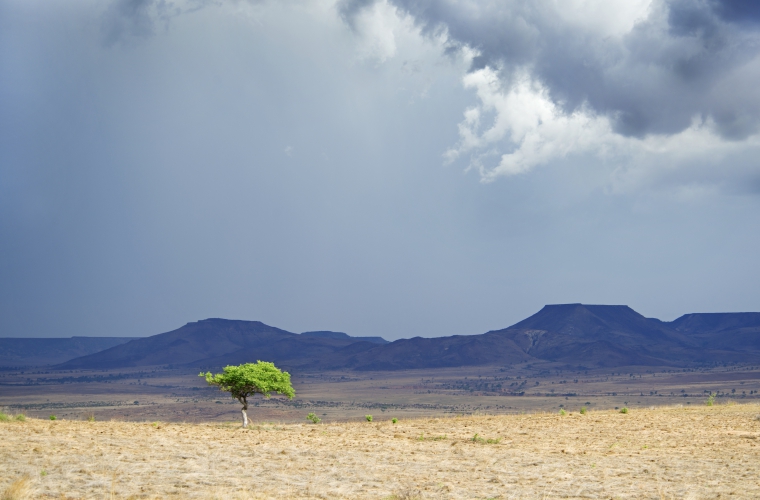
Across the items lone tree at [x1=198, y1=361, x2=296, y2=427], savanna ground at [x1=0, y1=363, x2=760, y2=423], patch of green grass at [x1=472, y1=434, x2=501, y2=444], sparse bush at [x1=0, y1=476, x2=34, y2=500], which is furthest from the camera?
savanna ground at [x1=0, y1=363, x2=760, y2=423]

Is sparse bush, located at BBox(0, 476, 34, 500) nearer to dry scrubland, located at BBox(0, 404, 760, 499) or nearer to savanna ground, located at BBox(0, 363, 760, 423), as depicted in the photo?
dry scrubland, located at BBox(0, 404, 760, 499)

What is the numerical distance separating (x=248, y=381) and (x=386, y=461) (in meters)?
14.2

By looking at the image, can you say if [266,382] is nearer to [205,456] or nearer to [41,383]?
[205,456]

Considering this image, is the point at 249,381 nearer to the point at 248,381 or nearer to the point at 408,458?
the point at 248,381

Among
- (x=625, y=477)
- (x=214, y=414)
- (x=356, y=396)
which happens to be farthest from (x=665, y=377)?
(x=625, y=477)

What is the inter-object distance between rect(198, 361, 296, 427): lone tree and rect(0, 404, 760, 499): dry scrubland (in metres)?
2.42

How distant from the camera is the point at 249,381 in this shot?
3522 centimetres

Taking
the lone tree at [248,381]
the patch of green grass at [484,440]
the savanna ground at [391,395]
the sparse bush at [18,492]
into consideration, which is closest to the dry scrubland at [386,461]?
the sparse bush at [18,492]

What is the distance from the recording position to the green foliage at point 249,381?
116 ft

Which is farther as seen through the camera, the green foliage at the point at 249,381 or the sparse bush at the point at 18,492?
the green foliage at the point at 249,381

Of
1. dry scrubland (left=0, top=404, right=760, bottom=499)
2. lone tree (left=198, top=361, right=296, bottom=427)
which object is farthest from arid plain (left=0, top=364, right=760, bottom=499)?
lone tree (left=198, top=361, right=296, bottom=427)

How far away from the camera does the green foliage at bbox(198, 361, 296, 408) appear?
35.4 meters

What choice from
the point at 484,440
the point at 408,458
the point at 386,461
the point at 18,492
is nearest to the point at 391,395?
the point at 484,440

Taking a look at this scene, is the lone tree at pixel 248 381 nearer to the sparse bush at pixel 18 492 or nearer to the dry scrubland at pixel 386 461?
the dry scrubland at pixel 386 461
